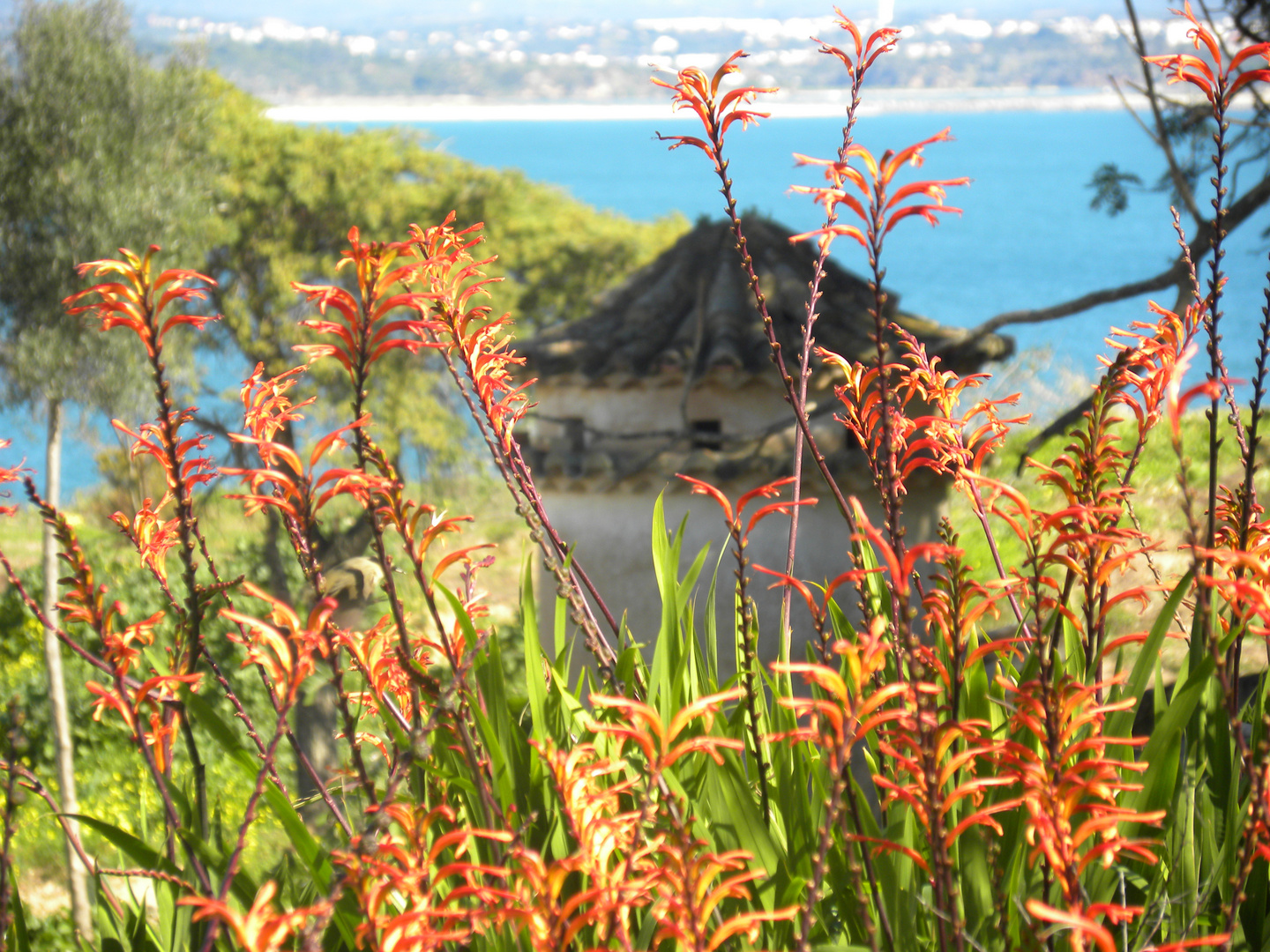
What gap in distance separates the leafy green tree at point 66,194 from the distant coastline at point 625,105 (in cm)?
1945

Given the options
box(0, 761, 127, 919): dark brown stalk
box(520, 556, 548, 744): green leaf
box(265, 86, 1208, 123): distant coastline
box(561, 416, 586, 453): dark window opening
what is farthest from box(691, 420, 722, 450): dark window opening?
box(265, 86, 1208, 123): distant coastline

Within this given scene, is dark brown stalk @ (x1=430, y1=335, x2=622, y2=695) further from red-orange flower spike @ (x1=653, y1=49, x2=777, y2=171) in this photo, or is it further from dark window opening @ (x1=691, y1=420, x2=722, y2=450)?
dark window opening @ (x1=691, y1=420, x2=722, y2=450)

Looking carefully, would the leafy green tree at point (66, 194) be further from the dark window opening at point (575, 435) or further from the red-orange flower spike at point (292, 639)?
the red-orange flower spike at point (292, 639)

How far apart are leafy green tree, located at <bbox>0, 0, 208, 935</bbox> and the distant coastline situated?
19.4m

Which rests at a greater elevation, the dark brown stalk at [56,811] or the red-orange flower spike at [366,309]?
the red-orange flower spike at [366,309]

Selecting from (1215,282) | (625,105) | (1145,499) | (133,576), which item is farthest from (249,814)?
(625,105)

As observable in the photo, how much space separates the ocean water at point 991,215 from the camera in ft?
37.3

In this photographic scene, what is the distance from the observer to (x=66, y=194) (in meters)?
5.50

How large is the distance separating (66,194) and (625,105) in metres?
59.9

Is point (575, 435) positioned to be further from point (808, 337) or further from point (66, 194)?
point (808, 337)

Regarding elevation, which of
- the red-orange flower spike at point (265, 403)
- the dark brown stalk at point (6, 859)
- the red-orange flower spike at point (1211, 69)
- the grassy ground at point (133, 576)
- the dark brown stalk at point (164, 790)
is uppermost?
the red-orange flower spike at point (1211, 69)

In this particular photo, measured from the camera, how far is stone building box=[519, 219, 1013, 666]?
507cm

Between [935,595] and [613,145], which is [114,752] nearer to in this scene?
[935,595]

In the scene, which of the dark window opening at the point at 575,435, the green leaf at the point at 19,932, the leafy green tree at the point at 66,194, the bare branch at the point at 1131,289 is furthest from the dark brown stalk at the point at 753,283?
the leafy green tree at the point at 66,194
